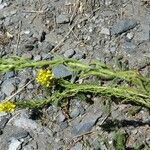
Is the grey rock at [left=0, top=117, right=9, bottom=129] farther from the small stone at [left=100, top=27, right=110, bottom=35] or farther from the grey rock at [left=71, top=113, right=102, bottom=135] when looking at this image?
the small stone at [left=100, top=27, right=110, bottom=35]

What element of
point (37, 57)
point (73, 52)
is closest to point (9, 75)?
point (37, 57)

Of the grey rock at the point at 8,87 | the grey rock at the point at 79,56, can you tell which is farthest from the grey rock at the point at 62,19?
the grey rock at the point at 8,87

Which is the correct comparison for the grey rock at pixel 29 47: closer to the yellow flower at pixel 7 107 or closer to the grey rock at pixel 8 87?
the grey rock at pixel 8 87

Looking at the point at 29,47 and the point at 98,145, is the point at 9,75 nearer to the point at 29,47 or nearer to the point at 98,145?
the point at 29,47

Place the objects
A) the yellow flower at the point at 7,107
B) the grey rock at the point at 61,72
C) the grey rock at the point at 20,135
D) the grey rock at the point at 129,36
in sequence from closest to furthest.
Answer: the yellow flower at the point at 7,107 < the grey rock at the point at 20,135 < the grey rock at the point at 61,72 < the grey rock at the point at 129,36

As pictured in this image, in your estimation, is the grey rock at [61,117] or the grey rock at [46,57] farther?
the grey rock at [46,57]

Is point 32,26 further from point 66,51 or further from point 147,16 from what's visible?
point 147,16

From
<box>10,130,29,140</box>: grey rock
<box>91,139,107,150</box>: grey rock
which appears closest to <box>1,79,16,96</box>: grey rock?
<box>10,130,29,140</box>: grey rock
